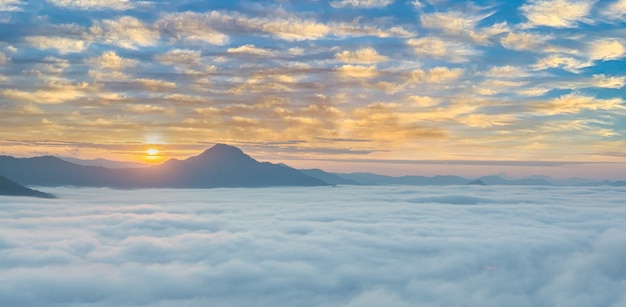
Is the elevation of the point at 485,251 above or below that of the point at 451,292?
above

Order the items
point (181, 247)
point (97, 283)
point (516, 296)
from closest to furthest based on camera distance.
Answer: point (97, 283) → point (516, 296) → point (181, 247)

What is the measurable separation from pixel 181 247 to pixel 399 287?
84.7 metres

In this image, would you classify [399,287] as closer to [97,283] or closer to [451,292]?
[451,292]

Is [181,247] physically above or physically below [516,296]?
above

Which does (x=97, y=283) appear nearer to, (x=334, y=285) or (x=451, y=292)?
(x=334, y=285)

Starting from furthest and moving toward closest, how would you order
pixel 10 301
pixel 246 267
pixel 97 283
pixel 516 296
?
pixel 516 296 < pixel 246 267 < pixel 97 283 < pixel 10 301

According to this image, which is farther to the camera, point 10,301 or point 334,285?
point 334,285

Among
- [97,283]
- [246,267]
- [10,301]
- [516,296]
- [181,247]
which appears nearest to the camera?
[10,301]

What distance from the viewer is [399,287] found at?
544ft

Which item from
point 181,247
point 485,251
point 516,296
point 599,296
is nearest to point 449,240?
point 485,251

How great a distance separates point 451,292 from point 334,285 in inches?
1604

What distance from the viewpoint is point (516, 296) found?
177375 mm

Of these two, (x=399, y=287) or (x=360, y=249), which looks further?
(x=360, y=249)

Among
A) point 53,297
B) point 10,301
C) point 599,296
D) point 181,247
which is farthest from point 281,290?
point 599,296
